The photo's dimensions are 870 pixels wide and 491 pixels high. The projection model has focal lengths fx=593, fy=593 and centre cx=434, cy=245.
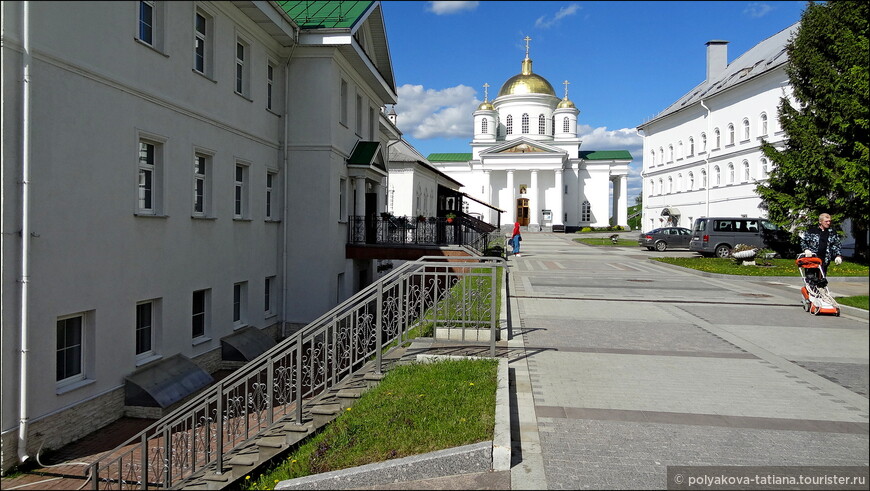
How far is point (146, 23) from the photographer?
5.39 metres

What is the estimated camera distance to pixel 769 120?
127 ft

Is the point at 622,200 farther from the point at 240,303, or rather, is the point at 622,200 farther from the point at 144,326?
the point at 144,326

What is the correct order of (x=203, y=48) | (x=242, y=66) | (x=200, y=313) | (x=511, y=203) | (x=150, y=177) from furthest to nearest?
(x=511, y=203)
(x=242, y=66)
(x=200, y=313)
(x=150, y=177)
(x=203, y=48)

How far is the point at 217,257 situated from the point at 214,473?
225 inches

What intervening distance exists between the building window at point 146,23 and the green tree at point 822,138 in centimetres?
2163

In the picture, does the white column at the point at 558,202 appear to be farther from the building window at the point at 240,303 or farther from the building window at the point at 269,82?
the building window at the point at 240,303

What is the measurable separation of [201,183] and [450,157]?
227ft

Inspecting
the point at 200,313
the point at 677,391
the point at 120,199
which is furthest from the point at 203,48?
the point at 677,391

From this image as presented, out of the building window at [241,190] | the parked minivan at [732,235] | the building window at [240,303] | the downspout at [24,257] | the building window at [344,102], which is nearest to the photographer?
the downspout at [24,257]

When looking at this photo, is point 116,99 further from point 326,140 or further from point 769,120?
point 769,120

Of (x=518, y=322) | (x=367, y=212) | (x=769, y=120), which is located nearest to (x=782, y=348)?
(x=518, y=322)

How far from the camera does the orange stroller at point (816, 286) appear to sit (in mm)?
11781

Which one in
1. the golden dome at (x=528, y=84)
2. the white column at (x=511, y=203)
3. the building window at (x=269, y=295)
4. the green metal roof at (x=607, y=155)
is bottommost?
the building window at (x=269, y=295)

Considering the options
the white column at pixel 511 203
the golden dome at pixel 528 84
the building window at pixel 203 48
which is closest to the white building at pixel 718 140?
the white column at pixel 511 203
